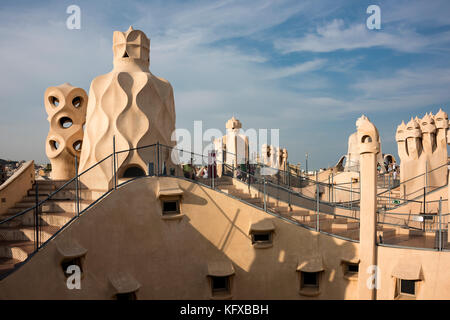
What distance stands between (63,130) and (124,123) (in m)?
4.88

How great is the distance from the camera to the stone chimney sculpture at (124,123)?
1270cm

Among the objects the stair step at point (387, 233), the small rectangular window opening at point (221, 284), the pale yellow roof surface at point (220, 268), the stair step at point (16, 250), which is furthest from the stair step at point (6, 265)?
the stair step at point (387, 233)

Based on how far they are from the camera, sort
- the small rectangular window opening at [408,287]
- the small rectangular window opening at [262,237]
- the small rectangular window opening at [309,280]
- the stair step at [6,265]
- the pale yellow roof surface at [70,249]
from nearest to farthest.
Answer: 1. the stair step at [6,265]
2. the pale yellow roof surface at [70,249]
3. the small rectangular window opening at [408,287]
4. the small rectangular window opening at [309,280]
5. the small rectangular window opening at [262,237]

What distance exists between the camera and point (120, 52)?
14188mm

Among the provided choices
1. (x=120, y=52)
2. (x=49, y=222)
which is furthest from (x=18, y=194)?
(x=120, y=52)

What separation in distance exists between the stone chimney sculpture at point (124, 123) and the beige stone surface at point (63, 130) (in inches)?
106

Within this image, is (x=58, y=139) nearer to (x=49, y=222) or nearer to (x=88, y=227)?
(x=49, y=222)

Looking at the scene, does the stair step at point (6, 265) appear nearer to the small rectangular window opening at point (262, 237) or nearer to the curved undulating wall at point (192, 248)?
the curved undulating wall at point (192, 248)

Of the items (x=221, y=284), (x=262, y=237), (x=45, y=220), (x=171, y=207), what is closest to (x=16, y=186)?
(x=45, y=220)

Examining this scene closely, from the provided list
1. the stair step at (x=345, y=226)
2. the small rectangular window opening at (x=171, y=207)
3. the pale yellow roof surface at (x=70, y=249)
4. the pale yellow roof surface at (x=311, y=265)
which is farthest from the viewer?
the stair step at (x=345, y=226)

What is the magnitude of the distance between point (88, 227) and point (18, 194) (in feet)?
14.2

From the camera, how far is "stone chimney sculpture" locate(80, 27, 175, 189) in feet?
41.7

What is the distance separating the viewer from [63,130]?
15883 mm

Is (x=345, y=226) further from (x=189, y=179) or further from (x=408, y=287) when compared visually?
(x=189, y=179)
